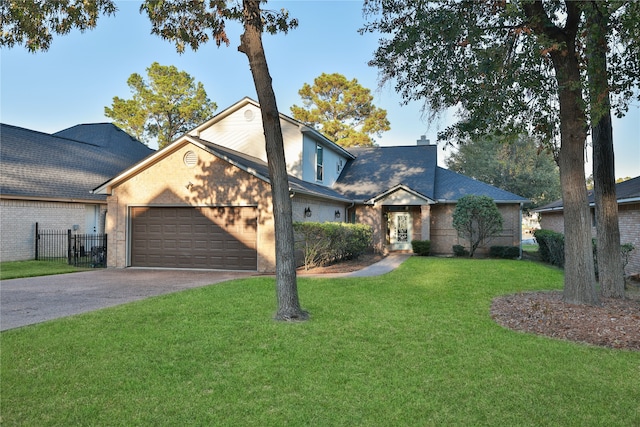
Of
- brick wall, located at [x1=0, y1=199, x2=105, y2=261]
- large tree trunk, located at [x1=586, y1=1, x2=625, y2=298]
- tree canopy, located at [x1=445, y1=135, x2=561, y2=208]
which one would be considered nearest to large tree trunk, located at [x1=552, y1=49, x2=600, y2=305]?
large tree trunk, located at [x1=586, y1=1, x2=625, y2=298]

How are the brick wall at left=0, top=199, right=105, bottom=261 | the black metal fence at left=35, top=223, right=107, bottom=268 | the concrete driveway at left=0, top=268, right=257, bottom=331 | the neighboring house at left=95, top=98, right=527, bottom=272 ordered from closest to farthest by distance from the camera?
the concrete driveway at left=0, top=268, right=257, bottom=331, the neighboring house at left=95, top=98, right=527, bottom=272, the brick wall at left=0, top=199, right=105, bottom=261, the black metal fence at left=35, top=223, right=107, bottom=268

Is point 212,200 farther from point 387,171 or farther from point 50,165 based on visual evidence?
point 387,171

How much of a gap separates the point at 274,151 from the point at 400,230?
54.0ft

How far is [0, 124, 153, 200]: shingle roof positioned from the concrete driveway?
6.60 metres

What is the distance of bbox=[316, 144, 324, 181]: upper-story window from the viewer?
Answer: 2044cm

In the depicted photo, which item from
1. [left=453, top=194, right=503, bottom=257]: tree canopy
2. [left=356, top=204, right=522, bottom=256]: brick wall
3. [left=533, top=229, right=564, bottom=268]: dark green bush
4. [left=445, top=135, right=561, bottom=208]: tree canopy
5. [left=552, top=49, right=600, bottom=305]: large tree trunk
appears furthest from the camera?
[left=445, top=135, right=561, bottom=208]: tree canopy

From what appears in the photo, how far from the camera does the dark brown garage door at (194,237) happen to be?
46.2ft

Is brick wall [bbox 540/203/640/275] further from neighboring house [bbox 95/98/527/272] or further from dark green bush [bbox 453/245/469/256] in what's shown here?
dark green bush [bbox 453/245/469/256]

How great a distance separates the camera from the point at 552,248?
645 inches

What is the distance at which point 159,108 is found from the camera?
37.0 metres

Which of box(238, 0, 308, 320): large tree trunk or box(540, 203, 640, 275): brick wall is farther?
box(540, 203, 640, 275): brick wall

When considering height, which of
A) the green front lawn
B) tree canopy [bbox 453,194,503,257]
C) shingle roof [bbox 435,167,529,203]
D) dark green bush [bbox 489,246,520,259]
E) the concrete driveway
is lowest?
the green front lawn

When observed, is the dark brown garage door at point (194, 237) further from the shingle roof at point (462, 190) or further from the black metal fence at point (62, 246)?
the shingle roof at point (462, 190)

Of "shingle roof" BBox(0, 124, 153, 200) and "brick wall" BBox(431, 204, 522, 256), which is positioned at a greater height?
"shingle roof" BBox(0, 124, 153, 200)
